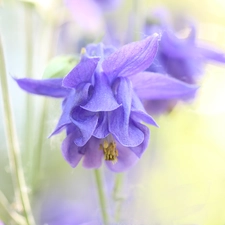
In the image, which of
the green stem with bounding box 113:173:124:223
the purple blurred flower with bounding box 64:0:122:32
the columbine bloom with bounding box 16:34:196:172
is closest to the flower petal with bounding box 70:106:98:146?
the columbine bloom with bounding box 16:34:196:172

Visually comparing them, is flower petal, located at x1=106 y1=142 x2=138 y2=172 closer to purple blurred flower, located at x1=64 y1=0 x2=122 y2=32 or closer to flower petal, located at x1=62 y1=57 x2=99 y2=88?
flower petal, located at x1=62 y1=57 x2=99 y2=88

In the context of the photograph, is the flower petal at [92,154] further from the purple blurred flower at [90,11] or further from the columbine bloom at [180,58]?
the purple blurred flower at [90,11]

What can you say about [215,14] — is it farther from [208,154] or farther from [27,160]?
[27,160]

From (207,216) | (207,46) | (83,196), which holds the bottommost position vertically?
(83,196)

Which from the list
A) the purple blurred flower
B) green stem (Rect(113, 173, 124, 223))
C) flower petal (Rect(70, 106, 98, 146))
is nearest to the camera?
flower petal (Rect(70, 106, 98, 146))

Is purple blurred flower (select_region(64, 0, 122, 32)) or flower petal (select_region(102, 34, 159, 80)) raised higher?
flower petal (select_region(102, 34, 159, 80))

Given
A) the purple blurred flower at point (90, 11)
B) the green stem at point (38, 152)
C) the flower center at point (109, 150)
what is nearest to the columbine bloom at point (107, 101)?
the flower center at point (109, 150)

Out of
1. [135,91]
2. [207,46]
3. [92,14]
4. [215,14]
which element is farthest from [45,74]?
[215,14]
